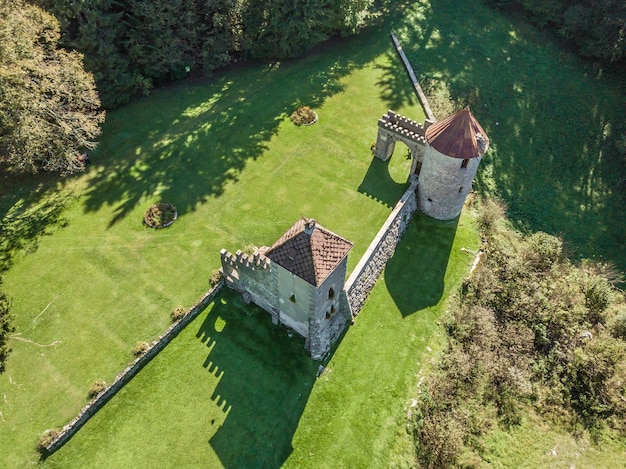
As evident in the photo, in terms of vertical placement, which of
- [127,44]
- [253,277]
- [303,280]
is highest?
[127,44]

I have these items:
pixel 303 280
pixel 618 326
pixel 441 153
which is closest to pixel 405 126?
pixel 441 153

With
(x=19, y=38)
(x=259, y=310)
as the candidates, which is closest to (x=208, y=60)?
(x=19, y=38)

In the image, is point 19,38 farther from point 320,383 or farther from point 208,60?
point 320,383

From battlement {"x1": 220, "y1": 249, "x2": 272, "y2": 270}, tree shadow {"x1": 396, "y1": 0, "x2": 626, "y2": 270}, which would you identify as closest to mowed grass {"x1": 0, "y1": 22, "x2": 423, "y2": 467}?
battlement {"x1": 220, "y1": 249, "x2": 272, "y2": 270}

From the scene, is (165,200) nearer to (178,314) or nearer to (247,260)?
(178,314)

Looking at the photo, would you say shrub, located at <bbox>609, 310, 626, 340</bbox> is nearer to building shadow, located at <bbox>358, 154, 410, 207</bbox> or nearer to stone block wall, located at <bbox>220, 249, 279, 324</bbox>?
building shadow, located at <bbox>358, 154, 410, 207</bbox>
